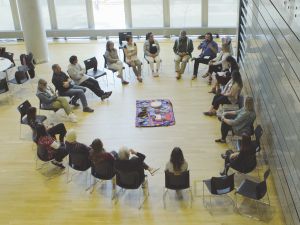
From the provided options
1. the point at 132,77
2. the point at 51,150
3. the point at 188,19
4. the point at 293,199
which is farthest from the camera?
the point at 188,19

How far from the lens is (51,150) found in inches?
325

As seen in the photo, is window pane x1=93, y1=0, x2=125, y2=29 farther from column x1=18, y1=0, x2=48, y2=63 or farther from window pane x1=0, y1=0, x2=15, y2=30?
window pane x1=0, y1=0, x2=15, y2=30

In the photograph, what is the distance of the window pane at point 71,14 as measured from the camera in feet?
53.2

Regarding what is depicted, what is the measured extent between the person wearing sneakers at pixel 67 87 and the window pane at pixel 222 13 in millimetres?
6780

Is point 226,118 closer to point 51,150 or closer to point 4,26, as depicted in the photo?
point 51,150

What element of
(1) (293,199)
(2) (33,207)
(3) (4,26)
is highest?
(3) (4,26)

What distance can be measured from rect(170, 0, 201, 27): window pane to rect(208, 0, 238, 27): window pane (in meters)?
0.43

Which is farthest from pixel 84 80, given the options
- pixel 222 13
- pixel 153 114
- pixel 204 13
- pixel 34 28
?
pixel 222 13

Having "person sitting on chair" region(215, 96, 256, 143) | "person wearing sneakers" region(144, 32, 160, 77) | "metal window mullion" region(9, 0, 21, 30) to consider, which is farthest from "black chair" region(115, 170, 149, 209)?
"metal window mullion" region(9, 0, 21, 30)

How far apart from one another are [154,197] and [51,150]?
2127 mm

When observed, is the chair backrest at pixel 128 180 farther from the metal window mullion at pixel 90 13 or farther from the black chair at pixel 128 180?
the metal window mullion at pixel 90 13

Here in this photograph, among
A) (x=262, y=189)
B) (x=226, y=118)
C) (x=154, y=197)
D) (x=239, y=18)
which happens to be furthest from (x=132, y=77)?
(x=262, y=189)

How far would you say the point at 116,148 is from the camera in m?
9.28

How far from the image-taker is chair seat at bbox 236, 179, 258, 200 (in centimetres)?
705
